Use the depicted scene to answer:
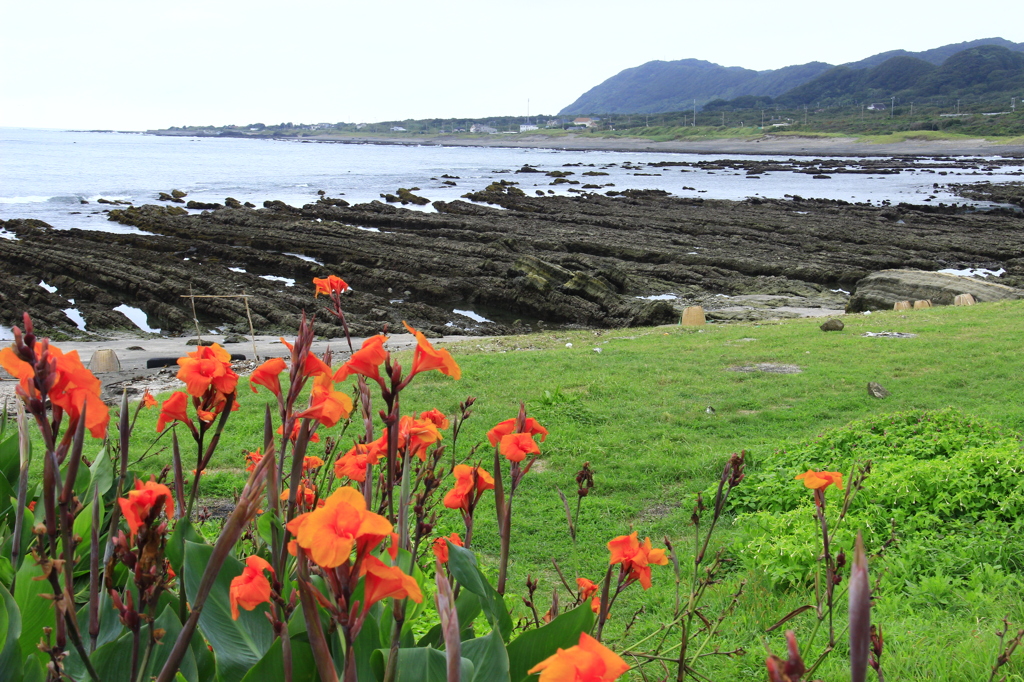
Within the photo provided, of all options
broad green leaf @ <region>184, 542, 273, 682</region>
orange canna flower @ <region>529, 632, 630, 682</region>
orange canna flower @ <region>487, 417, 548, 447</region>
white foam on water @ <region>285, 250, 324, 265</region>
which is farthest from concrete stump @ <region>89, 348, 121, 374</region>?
white foam on water @ <region>285, 250, 324, 265</region>

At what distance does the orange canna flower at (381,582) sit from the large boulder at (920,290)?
17157 mm

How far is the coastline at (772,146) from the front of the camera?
82.4m

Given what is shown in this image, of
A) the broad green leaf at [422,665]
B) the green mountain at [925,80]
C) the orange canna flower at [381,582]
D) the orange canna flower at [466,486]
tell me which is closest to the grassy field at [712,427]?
the orange canna flower at [466,486]

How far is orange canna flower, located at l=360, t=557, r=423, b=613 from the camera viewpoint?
2.83ft

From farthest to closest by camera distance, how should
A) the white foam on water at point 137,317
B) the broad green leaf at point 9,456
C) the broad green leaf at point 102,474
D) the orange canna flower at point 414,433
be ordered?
the white foam on water at point 137,317
the broad green leaf at point 9,456
the broad green leaf at point 102,474
the orange canna flower at point 414,433

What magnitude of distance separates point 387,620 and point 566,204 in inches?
1589

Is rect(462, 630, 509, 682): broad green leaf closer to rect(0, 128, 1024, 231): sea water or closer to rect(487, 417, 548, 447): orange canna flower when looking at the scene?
rect(487, 417, 548, 447): orange canna flower

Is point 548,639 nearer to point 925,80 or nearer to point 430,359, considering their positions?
point 430,359

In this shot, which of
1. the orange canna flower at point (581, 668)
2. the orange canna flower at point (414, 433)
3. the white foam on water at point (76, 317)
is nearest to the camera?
the orange canna flower at point (581, 668)

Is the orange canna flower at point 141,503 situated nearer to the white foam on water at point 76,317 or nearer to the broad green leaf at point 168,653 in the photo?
the broad green leaf at point 168,653

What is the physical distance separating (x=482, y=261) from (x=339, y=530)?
78.4 ft

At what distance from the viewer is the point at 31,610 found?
1.50 metres

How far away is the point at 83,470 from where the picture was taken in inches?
89.4

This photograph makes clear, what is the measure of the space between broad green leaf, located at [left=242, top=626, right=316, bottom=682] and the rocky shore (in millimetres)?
13700
